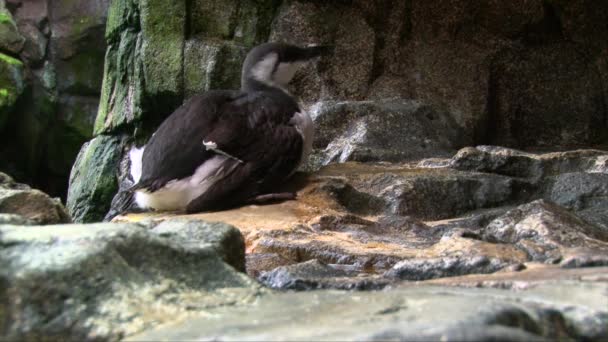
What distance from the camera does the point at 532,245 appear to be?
2.79 metres

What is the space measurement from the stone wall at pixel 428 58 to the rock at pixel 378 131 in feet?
0.37

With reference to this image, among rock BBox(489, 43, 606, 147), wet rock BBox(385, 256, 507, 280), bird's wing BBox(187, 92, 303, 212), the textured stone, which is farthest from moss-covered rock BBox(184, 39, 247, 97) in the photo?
the textured stone

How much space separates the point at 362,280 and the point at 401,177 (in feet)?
8.24

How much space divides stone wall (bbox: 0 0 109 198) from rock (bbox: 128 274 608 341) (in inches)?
363

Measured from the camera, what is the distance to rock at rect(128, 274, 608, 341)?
1.41 metres

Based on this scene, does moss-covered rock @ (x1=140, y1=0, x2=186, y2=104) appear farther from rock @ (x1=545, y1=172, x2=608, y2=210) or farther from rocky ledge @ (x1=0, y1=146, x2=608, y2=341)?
rocky ledge @ (x1=0, y1=146, x2=608, y2=341)

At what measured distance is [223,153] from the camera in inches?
178

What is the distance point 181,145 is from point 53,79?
6.70 meters

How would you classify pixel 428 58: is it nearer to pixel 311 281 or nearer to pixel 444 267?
pixel 444 267

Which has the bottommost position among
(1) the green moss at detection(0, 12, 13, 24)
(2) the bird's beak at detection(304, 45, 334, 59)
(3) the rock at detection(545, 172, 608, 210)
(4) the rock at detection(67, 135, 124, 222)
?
(4) the rock at detection(67, 135, 124, 222)

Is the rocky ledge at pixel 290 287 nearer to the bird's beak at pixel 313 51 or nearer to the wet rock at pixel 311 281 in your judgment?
the wet rock at pixel 311 281

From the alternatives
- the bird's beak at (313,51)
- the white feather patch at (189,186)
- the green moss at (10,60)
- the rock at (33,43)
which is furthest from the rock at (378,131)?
the rock at (33,43)

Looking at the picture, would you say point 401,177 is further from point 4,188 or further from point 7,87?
point 7,87

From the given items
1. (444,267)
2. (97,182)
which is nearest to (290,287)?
(444,267)
